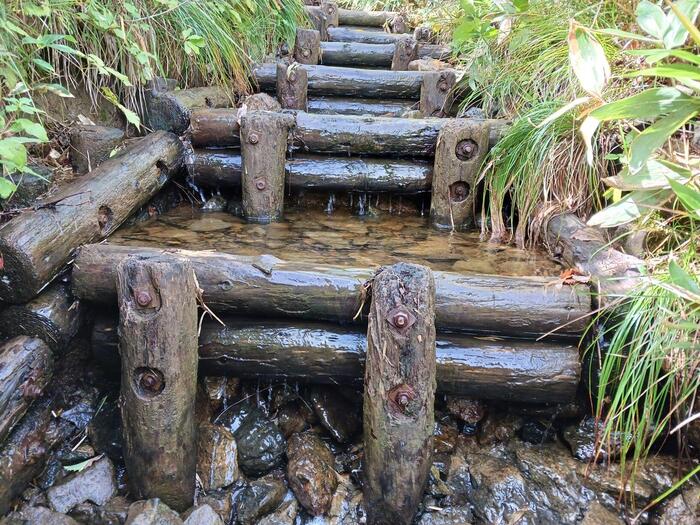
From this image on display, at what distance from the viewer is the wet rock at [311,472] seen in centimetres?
227

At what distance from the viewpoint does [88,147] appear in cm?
332

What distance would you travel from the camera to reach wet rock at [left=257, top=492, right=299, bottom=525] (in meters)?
2.21

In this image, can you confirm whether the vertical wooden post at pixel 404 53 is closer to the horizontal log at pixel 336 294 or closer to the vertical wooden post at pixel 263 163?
the vertical wooden post at pixel 263 163

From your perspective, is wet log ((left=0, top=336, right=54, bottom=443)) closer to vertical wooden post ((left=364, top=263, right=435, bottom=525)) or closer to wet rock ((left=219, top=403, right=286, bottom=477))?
wet rock ((left=219, top=403, right=286, bottom=477))

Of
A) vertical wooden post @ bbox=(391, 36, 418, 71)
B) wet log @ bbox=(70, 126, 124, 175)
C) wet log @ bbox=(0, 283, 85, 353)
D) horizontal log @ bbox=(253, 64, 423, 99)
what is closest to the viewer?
wet log @ bbox=(0, 283, 85, 353)

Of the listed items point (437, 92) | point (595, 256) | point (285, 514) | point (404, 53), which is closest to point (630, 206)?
point (595, 256)

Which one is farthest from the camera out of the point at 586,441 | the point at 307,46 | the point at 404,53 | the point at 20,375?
the point at 404,53

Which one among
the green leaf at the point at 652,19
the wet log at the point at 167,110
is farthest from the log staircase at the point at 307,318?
the green leaf at the point at 652,19

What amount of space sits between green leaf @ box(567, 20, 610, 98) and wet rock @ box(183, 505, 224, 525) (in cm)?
195

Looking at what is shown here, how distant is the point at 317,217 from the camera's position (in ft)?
12.7

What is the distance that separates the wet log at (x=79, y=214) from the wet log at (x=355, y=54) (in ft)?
8.68

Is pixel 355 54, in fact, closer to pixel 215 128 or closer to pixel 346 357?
pixel 215 128

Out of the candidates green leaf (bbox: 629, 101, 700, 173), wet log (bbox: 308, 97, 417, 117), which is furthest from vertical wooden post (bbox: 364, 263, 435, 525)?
wet log (bbox: 308, 97, 417, 117)

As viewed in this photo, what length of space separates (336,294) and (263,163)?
150 centimetres
